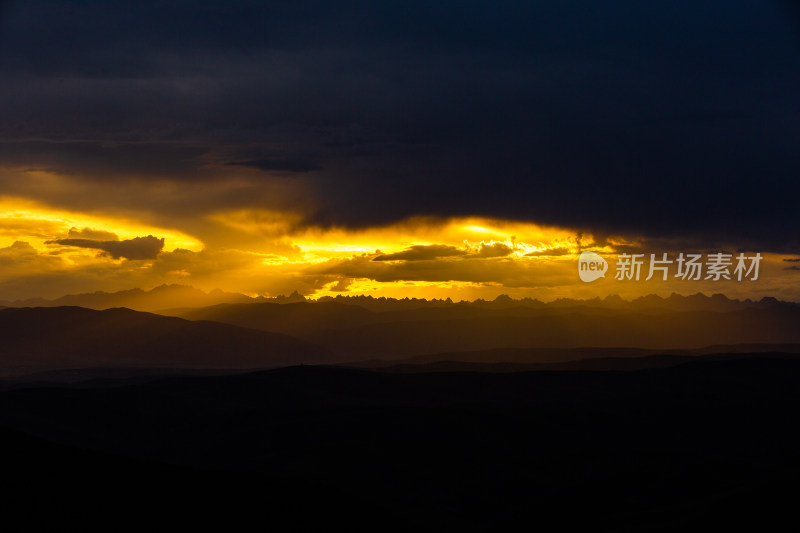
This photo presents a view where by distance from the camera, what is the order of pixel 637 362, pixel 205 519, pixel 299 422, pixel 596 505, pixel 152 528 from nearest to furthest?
pixel 152 528
pixel 205 519
pixel 596 505
pixel 299 422
pixel 637 362

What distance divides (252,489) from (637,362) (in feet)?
535

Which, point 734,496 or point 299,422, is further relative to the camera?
point 299,422

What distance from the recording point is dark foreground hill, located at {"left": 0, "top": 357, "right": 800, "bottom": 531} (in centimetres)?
4550

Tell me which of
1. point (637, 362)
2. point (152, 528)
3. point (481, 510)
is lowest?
point (481, 510)

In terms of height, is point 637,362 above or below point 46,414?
above

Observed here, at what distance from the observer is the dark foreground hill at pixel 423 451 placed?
45500 millimetres

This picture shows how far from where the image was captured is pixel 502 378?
5876 inches

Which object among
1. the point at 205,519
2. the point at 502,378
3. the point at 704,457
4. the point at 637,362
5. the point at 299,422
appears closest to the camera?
the point at 205,519

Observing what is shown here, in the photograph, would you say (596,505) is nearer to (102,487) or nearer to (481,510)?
(481,510)

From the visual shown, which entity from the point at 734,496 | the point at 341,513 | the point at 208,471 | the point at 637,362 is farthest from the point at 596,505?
the point at 637,362

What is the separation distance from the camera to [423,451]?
8912cm

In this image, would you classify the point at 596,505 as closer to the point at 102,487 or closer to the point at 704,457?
the point at 704,457

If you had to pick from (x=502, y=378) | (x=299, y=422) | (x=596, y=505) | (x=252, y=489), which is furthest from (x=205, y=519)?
(x=502, y=378)

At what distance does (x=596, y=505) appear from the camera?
234ft
